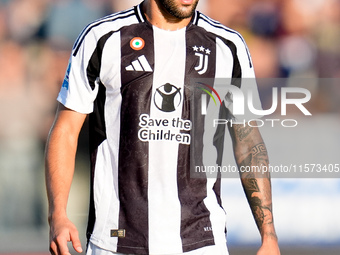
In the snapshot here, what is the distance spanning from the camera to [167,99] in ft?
11.3

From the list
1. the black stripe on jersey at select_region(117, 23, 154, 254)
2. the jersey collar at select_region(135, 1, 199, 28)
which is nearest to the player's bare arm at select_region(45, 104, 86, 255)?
the black stripe on jersey at select_region(117, 23, 154, 254)

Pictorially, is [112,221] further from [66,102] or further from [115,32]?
[115,32]

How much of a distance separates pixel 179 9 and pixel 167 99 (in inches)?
16.9

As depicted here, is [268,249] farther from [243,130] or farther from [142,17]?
[142,17]

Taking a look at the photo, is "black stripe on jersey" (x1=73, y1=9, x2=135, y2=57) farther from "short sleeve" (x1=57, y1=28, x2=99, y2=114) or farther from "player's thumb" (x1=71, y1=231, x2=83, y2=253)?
"player's thumb" (x1=71, y1=231, x2=83, y2=253)

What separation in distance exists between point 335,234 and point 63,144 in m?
3.73

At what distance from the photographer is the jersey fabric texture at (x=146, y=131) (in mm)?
3367

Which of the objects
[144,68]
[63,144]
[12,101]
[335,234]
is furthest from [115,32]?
[335,234]

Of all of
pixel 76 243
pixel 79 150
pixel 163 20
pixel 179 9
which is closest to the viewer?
pixel 76 243

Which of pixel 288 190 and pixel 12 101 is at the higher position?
pixel 12 101

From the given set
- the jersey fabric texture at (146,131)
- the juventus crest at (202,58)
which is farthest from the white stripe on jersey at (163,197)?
the juventus crest at (202,58)

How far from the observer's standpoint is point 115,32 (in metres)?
3.53

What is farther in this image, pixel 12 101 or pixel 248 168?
pixel 12 101

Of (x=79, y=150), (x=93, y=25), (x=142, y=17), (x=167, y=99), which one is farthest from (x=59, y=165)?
(x=79, y=150)
